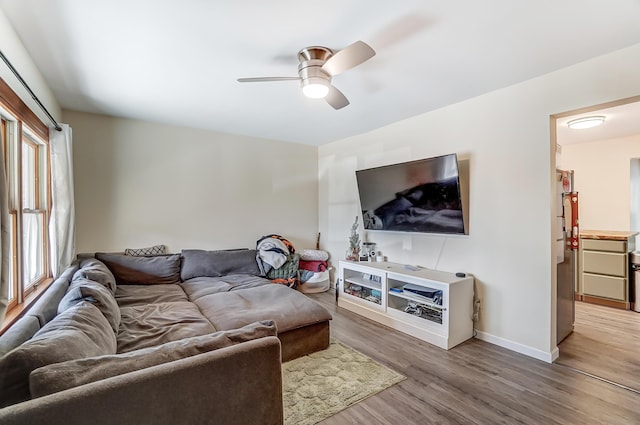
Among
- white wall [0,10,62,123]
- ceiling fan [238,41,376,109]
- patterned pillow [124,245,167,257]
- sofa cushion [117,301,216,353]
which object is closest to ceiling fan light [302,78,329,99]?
ceiling fan [238,41,376,109]

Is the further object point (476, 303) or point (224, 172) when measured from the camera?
point (224, 172)

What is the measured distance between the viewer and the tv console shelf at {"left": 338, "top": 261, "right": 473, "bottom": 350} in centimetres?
274

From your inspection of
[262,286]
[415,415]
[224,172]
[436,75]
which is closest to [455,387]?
[415,415]

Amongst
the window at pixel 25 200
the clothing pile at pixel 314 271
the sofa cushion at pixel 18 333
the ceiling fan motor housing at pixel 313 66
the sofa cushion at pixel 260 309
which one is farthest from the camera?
the clothing pile at pixel 314 271

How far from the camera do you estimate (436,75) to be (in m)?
2.45

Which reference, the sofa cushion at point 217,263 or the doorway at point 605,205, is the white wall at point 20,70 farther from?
the doorway at point 605,205

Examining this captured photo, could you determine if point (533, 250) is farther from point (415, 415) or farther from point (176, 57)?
point (176, 57)

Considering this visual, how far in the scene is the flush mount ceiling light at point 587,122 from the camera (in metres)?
3.27

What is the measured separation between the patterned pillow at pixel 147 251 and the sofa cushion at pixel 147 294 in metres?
0.53

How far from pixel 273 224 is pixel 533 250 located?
3301 millimetres

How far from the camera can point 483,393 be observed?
205 cm

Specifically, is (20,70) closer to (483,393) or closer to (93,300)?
(93,300)

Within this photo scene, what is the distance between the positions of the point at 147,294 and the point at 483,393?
117 inches

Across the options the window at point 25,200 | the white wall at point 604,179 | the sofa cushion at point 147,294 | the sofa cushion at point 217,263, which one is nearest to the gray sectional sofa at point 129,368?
the window at point 25,200
